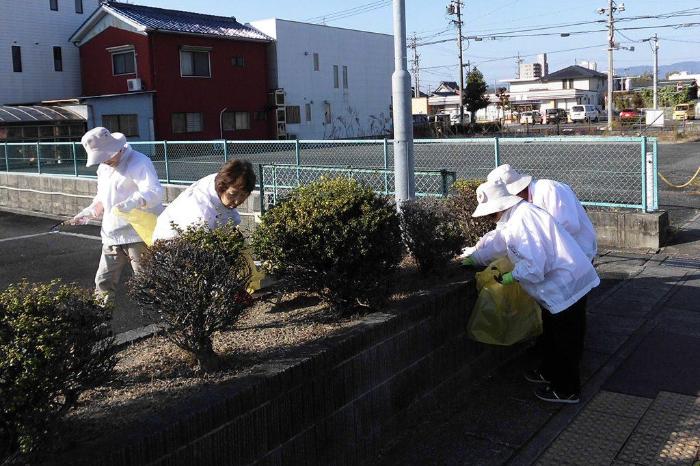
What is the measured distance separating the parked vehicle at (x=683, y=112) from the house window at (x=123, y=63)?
111ft

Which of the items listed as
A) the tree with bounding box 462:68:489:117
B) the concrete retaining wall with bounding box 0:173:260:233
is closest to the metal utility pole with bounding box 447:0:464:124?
the tree with bounding box 462:68:489:117

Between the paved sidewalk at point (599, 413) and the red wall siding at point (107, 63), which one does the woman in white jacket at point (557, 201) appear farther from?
the red wall siding at point (107, 63)

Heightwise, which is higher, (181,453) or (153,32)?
(153,32)

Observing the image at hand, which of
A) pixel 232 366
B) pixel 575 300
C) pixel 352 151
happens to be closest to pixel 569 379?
pixel 575 300

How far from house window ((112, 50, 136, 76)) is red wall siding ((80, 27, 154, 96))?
0.25 metres

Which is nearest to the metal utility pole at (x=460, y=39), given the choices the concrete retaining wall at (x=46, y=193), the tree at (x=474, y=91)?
the tree at (x=474, y=91)

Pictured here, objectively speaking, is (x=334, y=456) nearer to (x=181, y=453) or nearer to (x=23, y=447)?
(x=181, y=453)

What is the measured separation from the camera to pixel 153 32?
3231 cm

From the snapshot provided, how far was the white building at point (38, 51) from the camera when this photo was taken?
35000 millimetres

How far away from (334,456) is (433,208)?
6.90 ft

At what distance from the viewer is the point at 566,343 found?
438 centimetres

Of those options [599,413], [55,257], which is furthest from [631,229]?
[55,257]

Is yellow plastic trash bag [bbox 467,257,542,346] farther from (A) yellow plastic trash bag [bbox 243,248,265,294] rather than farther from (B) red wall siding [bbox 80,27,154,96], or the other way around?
(B) red wall siding [bbox 80,27,154,96]

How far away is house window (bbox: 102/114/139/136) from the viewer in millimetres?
32875
